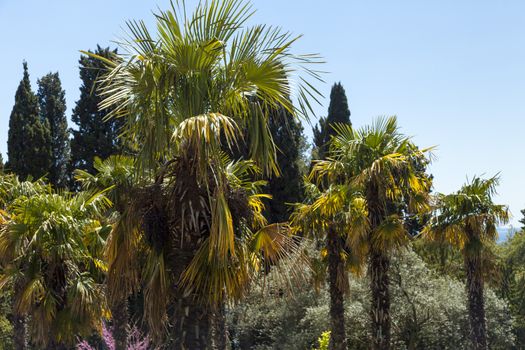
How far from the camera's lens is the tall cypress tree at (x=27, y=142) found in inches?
1147

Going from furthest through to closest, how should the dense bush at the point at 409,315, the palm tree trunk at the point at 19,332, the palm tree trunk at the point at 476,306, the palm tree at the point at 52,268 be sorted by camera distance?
the dense bush at the point at 409,315 < the palm tree trunk at the point at 476,306 < the palm tree trunk at the point at 19,332 < the palm tree at the point at 52,268

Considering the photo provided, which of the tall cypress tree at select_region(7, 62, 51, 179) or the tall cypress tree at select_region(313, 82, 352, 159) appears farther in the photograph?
the tall cypress tree at select_region(313, 82, 352, 159)

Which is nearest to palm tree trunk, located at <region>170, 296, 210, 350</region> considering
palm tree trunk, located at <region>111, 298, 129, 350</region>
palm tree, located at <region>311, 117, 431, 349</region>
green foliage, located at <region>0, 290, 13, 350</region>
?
palm tree, located at <region>311, 117, 431, 349</region>

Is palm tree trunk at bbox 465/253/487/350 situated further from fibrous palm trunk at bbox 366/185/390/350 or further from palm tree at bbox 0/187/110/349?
palm tree at bbox 0/187/110/349

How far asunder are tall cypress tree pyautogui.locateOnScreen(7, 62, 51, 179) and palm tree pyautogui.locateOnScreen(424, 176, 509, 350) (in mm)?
19977

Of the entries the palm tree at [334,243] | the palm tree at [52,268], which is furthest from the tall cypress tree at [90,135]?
the palm tree at [52,268]

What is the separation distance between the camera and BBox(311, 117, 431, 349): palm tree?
1250 cm

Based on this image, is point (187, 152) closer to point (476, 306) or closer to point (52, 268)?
point (52, 268)

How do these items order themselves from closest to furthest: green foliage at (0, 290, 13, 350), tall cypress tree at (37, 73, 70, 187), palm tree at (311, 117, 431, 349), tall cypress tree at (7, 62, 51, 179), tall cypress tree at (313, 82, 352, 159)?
palm tree at (311, 117, 431, 349) < green foliage at (0, 290, 13, 350) < tall cypress tree at (7, 62, 51, 179) < tall cypress tree at (37, 73, 70, 187) < tall cypress tree at (313, 82, 352, 159)

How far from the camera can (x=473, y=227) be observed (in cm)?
1504

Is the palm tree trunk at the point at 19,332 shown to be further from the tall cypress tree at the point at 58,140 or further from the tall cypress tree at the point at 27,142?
the tall cypress tree at the point at 58,140

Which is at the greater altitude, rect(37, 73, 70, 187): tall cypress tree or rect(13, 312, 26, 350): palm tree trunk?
rect(37, 73, 70, 187): tall cypress tree

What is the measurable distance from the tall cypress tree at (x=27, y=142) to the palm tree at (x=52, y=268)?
18144 millimetres

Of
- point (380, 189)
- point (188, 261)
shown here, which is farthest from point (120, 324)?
point (188, 261)
